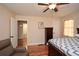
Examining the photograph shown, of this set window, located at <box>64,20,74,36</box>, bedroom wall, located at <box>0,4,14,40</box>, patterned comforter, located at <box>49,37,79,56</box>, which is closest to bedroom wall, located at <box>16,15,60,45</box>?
window, located at <box>64,20,74,36</box>

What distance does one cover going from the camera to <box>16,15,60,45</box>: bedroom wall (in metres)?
7.37

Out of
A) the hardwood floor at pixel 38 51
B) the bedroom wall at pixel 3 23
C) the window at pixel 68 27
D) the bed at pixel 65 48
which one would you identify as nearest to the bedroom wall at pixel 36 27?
the window at pixel 68 27

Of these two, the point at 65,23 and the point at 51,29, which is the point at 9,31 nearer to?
the point at 51,29

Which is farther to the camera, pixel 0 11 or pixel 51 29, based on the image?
pixel 51 29

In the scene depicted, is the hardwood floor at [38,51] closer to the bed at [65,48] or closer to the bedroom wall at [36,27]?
the bed at [65,48]

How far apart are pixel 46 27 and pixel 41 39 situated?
91 centimetres

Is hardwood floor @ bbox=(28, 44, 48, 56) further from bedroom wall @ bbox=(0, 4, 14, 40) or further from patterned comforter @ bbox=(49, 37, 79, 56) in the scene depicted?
patterned comforter @ bbox=(49, 37, 79, 56)

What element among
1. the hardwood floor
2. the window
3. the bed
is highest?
the window

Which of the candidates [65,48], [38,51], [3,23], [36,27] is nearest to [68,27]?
[36,27]

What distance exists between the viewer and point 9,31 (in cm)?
498

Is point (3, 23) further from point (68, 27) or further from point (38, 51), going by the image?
point (68, 27)

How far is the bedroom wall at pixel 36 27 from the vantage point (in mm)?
7373

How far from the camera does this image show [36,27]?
752 cm

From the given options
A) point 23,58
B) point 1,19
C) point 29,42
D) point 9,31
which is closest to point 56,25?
point 29,42
